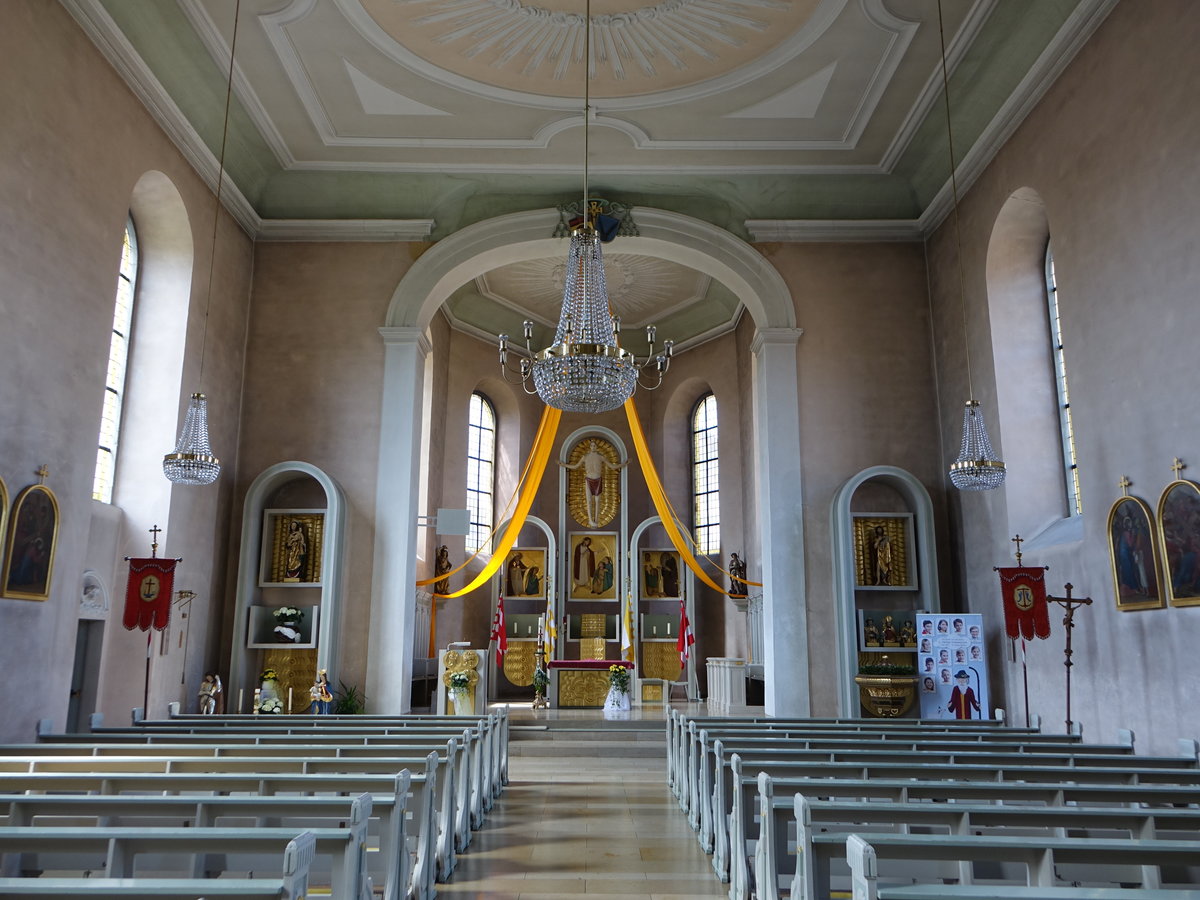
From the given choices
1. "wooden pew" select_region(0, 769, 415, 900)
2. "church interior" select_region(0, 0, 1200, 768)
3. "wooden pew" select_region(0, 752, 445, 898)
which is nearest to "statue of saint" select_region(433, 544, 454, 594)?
"church interior" select_region(0, 0, 1200, 768)

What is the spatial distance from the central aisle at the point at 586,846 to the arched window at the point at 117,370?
4.97 meters

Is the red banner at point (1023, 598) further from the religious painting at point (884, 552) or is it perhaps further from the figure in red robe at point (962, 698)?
the religious painting at point (884, 552)

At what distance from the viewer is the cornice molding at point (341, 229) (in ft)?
38.1

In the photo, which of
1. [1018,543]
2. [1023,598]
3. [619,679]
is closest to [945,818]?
[1023,598]

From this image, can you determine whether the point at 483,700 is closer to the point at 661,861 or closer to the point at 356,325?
the point at 356,325

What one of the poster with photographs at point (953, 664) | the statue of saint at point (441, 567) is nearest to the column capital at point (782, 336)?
the poster with photographs at point (953, 664)

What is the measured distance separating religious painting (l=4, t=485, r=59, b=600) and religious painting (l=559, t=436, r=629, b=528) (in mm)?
10942

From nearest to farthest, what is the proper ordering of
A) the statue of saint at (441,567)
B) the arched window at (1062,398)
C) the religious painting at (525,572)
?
the arched window at (1062,398), the statue of saint at (441,567), the religious painting at (525,572)

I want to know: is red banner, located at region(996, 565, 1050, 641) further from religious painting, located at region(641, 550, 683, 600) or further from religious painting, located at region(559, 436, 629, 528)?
religious painting, located at region(559, 436, 629, 528)

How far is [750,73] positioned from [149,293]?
21.7ft

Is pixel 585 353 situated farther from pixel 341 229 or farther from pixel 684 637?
pixel 684 637

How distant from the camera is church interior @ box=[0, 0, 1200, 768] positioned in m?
7.17

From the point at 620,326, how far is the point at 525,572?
8338 mm

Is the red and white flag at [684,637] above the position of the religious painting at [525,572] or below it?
below
